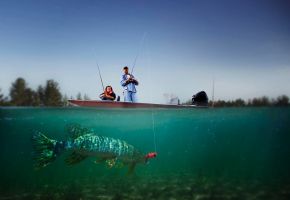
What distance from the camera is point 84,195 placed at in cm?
1460

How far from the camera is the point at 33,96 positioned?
41.3ft

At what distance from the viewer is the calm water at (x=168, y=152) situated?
16.0 metres

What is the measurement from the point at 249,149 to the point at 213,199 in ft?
114

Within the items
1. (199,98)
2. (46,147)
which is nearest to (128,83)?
(199,98)

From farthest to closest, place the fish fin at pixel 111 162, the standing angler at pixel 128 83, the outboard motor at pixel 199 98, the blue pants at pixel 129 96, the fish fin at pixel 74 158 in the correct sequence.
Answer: the fish fin at pixel 111 162, the outboard motor at pixel 199 98, the fish fin at pixel 74 158, the blue pants at pixel 129 96, the standing angler at pixel 128 83

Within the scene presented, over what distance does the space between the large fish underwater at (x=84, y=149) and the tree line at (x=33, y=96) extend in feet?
4.79

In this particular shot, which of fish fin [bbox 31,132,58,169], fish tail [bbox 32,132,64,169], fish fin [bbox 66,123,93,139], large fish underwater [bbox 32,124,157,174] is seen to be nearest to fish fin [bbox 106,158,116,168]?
large fish underwater [bbox 32,124,157,174]

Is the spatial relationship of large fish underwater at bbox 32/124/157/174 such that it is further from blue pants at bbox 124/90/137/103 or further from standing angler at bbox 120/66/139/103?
standing angler at bbox 120/66/139/103

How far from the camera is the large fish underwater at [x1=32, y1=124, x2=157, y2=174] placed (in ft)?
38.1

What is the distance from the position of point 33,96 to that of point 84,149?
2933mm

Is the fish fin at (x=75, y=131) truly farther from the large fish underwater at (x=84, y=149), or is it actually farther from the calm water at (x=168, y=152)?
the calm water at (x=168, y=152)

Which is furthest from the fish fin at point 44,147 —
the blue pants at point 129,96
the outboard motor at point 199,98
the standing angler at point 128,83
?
the outboard motor at point 199,98

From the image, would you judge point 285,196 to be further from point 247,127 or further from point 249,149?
point 249,149

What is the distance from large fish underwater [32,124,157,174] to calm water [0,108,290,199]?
2637 mm
